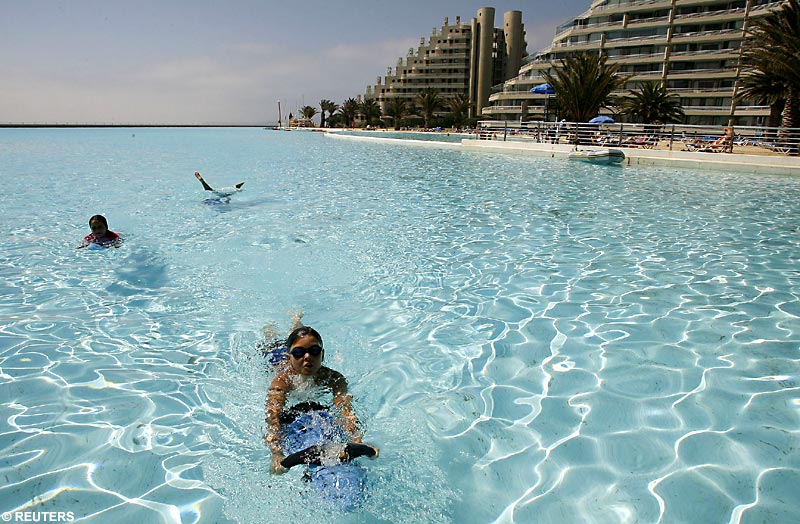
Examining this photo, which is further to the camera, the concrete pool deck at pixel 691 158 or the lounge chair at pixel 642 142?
the lounge chair at pixel 642 142

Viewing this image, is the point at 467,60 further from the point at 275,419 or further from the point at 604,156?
the point at 275,419

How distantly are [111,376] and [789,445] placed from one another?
4.91m

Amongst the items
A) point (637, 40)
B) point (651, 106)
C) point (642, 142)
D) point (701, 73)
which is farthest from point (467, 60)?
point (642, 142)

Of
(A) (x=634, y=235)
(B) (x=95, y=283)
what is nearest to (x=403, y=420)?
(B) (x=95, y=283)

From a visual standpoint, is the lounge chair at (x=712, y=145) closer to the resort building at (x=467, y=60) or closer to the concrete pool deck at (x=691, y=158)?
the concrete pool deck at (x=691, y=158)

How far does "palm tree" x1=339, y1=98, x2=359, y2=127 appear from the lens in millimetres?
92875

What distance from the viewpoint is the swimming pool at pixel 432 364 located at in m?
2.79

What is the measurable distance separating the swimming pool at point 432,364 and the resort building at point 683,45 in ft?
135

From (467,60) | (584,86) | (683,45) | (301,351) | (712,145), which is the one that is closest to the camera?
(301,351)

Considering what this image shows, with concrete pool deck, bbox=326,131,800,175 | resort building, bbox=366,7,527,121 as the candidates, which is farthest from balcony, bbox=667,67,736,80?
resort building, bbox=366,7,527,121

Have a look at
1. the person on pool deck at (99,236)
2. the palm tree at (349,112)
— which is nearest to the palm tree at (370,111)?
the palm tree at (349,112)

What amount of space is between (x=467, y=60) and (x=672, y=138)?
270 ft

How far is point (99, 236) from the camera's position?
7.70 meters

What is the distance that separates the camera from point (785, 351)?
4.38 meters
